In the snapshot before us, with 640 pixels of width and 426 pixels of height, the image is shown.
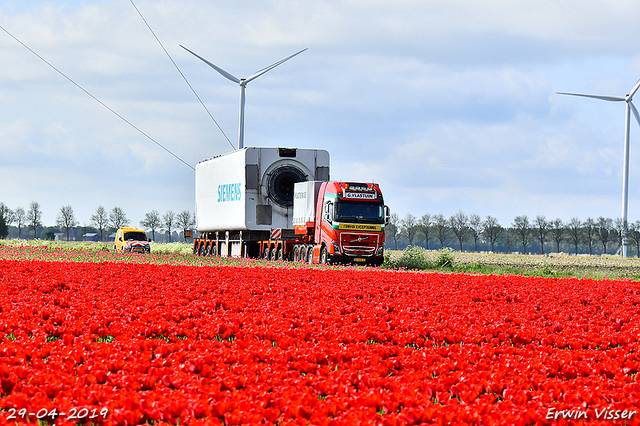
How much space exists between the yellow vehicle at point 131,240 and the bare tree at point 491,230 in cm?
7144

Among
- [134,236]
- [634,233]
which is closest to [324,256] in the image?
[134,236]

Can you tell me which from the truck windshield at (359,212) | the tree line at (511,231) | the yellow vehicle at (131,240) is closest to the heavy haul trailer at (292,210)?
the truck windshield at (359,212)

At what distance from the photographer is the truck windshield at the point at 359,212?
31609mm

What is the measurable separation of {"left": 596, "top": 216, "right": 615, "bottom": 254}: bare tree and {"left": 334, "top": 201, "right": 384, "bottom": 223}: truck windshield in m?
79.1

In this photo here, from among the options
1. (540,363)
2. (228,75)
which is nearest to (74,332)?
(540,363)

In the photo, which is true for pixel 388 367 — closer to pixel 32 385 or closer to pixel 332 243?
pixel 32 385

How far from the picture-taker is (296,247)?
117ft

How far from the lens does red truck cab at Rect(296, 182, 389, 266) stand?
31.6 meters

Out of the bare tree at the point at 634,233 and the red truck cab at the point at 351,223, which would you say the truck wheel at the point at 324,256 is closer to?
the red truck cab at the point at 351,223

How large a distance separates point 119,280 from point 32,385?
35.9 ft

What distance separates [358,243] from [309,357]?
24229 millimetres

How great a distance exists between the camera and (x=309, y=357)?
776cm

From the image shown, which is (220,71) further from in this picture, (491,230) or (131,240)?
(491,230)

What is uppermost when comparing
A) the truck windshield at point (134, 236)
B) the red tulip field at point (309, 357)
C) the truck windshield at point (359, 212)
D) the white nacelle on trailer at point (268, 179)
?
the white nacelle on trailer at point (268, 179)
